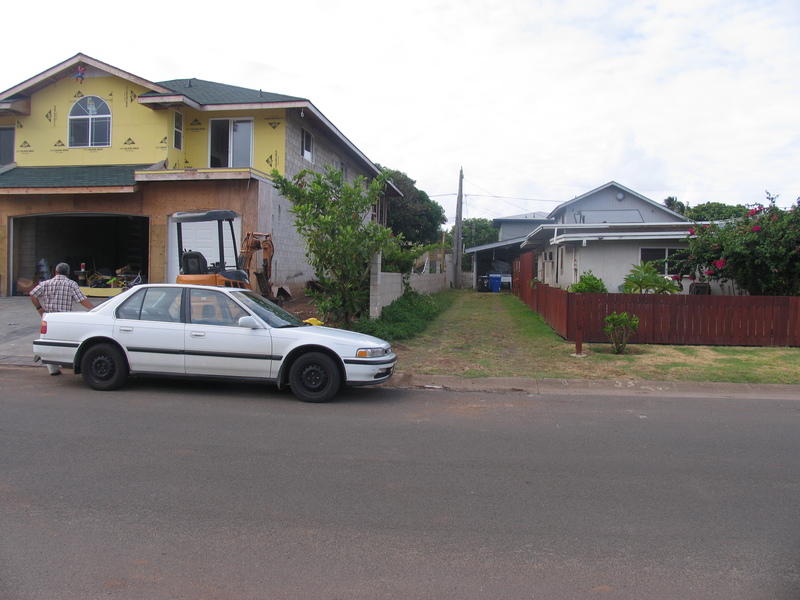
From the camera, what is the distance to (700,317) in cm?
1323

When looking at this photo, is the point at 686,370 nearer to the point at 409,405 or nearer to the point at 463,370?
the point at 463,370

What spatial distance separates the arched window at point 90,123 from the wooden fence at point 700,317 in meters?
14.9

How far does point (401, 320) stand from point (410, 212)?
26252 millimetres

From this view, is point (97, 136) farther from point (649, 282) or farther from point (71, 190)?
point (649, 282)

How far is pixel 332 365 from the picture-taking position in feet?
26.5

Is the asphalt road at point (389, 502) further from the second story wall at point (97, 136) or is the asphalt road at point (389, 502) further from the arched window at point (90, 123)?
the arched window at point (90, 123)

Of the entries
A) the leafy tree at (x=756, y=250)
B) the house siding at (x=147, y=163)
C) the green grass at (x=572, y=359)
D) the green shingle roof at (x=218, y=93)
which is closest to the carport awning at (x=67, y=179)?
the house siding at (x=147, y=163)

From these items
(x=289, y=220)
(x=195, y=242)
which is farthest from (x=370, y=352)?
(x=289, y=220)

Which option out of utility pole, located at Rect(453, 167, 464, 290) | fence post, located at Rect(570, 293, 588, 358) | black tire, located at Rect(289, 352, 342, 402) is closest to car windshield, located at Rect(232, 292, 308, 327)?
black tire, located at Rect(289, 352, 342, 402)

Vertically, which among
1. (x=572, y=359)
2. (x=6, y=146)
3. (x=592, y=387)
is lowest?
(x=592, y=387)

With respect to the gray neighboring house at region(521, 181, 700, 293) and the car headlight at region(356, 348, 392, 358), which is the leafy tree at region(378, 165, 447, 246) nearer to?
the gray neighboring house at region(521, 181, 700, 293)

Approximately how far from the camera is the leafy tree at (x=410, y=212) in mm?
39969

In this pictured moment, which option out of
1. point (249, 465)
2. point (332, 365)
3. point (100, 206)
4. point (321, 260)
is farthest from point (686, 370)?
point (100, 206)

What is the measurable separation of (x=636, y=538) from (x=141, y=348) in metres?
6.52
